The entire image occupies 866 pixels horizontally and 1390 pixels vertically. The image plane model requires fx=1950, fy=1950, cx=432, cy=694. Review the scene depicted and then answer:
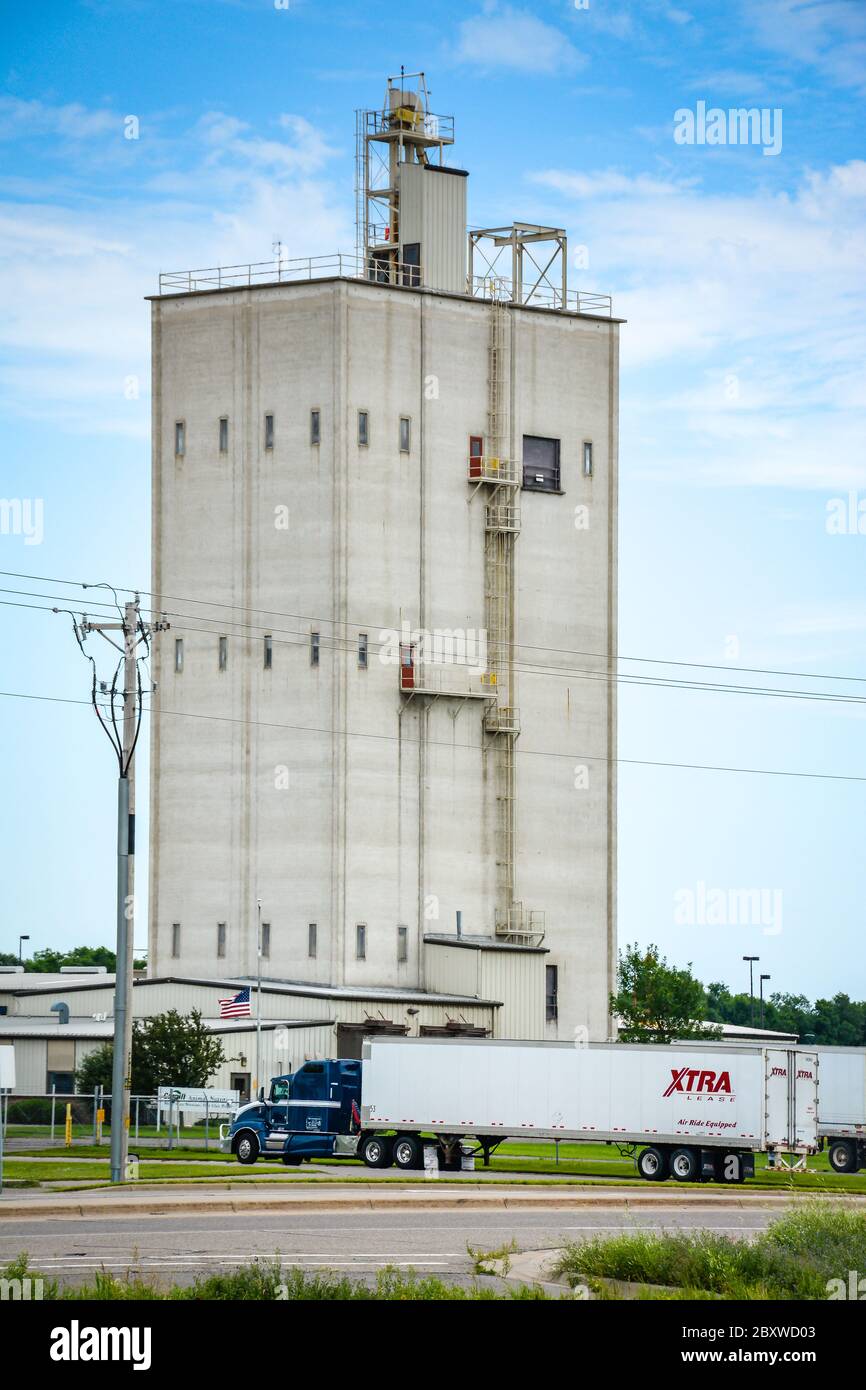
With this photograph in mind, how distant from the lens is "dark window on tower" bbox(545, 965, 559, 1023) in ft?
285

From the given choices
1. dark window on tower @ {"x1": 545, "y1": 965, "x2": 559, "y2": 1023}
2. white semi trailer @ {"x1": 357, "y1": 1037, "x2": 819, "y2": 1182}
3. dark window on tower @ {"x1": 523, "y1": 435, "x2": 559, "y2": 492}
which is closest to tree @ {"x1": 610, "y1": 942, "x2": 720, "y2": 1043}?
dark window on tower @ {"x1": 545, "y1": 965, "x2": 559, "y2": 1023}

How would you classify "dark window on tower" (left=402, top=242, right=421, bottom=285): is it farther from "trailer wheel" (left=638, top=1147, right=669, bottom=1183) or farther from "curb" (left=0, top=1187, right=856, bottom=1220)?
"curb" (left=0, top=1187, right=856, bottom=1220)

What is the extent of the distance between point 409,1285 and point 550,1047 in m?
32.8

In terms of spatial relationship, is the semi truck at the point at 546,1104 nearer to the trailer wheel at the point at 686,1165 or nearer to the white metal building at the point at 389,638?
the trailer wheel at the point at 686,1165

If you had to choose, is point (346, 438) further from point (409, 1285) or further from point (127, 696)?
point (409, 1285)

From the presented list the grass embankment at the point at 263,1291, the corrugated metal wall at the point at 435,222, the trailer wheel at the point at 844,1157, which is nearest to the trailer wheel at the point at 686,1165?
the trailer wheel at the point at 844,1157

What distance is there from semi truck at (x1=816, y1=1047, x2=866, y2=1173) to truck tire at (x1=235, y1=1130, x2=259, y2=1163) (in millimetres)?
17649

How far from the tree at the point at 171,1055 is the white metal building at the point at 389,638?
37.6 feet

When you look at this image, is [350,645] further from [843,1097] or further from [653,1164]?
[653,1164]

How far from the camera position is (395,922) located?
82.8 m

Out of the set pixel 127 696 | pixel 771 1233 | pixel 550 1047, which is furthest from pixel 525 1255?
pixel 550 1047

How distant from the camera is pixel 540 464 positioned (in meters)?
89.0

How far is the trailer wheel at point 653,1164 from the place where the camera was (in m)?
50.6

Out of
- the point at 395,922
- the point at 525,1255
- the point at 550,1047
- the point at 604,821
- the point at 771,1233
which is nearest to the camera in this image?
the point at 771,1233
